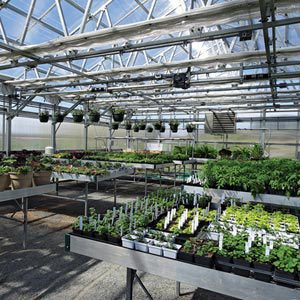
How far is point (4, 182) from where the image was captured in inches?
→ 127

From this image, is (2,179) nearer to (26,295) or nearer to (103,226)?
(26,295)

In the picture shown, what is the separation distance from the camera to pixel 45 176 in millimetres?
3725

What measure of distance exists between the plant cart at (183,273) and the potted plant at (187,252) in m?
0.04

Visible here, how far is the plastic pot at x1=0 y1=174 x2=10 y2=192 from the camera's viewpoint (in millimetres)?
3189

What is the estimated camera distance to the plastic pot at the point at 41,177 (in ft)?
12.0

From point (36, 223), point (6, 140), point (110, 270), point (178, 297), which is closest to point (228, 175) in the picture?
point (178, 297)

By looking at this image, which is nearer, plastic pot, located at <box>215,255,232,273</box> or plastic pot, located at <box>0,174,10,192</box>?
plastic pot, located at <box>215,255,232,273</box>

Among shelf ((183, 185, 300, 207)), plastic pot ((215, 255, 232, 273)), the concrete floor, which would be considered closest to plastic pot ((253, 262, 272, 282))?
plastic pot ((215, 255, 232, 273))

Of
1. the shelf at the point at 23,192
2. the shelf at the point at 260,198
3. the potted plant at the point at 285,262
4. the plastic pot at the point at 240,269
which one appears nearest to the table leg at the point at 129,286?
the plastic pot at the point at 240,269

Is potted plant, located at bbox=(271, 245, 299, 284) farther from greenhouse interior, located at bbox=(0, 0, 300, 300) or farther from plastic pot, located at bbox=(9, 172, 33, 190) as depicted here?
plastic pot, located at bbox=(9, 172, 33, 190)

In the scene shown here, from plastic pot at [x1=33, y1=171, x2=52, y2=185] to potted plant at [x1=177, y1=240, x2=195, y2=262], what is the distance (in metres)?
2.62

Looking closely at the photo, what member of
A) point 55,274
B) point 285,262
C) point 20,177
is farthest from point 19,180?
point 285,262

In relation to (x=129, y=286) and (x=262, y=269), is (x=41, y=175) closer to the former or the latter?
(x=129, y=286)

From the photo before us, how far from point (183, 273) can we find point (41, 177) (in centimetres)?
273
